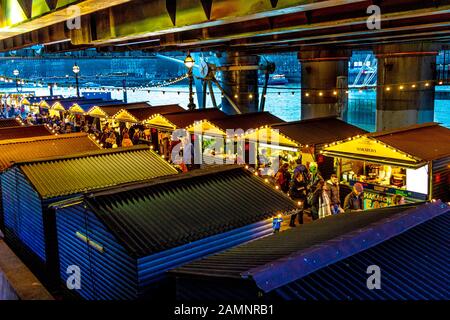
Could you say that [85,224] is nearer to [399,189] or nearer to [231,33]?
[231,33]

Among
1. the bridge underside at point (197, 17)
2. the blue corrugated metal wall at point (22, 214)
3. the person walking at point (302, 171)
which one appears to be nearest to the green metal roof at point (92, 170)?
the blue corrugated metal wall at point (22, 214)

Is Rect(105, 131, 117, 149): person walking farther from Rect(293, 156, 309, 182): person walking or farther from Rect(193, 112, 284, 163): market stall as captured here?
Rect(293, 156, 309, 182): person walking

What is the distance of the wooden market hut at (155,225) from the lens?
7.60 meters

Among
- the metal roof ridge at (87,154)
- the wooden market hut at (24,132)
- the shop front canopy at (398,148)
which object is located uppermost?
the metal roof ridge at (87,154)

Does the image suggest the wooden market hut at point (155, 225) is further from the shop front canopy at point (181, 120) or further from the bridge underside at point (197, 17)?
the shop front canopy at point (181, 120)

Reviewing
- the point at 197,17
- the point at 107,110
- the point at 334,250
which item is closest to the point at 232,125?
the point at 197,17

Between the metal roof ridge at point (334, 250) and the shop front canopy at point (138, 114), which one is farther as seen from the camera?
the shop front canopy at point (138, 114)

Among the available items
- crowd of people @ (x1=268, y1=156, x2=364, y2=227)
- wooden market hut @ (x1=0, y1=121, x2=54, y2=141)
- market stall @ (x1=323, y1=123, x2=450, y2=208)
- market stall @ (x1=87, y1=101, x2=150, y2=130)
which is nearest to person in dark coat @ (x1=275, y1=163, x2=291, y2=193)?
crowd of people @ (x1=268, y1=156, x2=364, y2=227)

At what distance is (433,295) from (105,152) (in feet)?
32.2

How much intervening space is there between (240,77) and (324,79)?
6777 mm

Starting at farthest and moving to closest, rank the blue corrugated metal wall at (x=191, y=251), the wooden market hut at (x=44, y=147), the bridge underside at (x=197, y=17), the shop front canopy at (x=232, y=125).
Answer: the shop front canopy at (x=232, y=125)
the wooden market hut at (x=44, y=147)
the bridge underside at (x=197, y=17)
the blue corrugated metal wall at (x=191, y=251)

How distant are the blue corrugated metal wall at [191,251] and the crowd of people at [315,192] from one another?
4.28 m

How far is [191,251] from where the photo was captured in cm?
802

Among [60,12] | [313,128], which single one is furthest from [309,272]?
[313,128]
